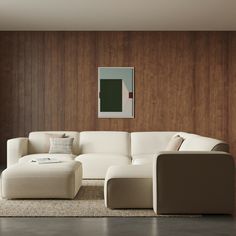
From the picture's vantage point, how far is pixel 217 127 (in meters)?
9.23

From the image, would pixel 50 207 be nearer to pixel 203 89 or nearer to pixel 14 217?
pixel 14 217

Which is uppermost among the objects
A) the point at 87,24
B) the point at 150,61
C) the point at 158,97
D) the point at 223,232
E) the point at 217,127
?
the point at 87,24

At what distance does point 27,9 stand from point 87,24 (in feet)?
4.65

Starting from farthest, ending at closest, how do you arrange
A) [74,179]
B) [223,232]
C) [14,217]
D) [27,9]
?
1. [27,9]
2. [74,179]
3. [14,217]
4. [223,232]

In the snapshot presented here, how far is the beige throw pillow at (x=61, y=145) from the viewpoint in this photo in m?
7.19

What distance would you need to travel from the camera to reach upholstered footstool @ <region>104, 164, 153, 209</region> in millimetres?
4645

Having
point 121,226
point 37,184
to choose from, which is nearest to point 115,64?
point 37,184

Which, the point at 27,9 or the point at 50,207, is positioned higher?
the point at 27,9

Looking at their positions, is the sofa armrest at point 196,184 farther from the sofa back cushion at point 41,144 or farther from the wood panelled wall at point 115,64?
the wood panelled wall at point 115,64

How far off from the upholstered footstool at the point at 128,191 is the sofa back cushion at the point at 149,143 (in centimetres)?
249

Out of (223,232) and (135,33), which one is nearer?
(223,232)

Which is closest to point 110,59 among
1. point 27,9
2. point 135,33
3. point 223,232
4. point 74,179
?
point 135,33

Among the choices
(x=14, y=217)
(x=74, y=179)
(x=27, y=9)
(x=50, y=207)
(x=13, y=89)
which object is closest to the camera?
(x=14, y=217)

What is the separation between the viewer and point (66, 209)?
4.69 metres
